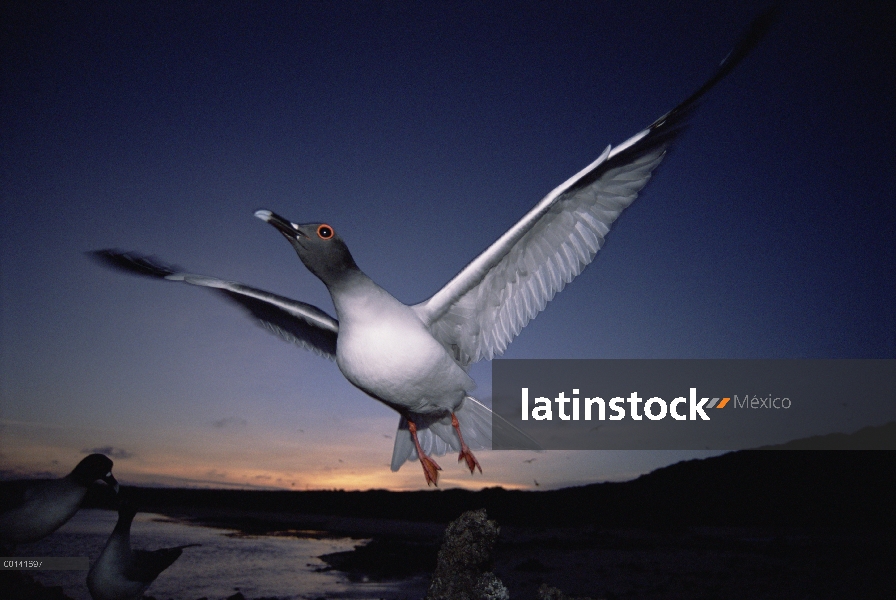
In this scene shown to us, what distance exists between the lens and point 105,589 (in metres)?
4.99

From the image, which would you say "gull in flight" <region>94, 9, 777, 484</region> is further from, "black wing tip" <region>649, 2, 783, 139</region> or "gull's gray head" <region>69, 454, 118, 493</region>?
"gull's gray head" <region>69, 454, 118, 493</region>

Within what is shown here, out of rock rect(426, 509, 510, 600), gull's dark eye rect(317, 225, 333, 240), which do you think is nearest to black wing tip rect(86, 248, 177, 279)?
gull's dark eye rect(317, 225, 333, 240)

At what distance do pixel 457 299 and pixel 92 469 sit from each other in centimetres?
368

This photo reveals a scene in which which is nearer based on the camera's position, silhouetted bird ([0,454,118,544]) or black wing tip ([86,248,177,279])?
silhouetted bird ([0,454,118,544])

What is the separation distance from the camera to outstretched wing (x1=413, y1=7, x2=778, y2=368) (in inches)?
146

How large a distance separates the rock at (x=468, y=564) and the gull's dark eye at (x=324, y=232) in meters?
2.20

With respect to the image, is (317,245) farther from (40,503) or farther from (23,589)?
(23,589)

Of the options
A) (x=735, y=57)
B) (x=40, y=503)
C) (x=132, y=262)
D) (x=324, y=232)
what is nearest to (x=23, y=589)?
(x=40, y=503)

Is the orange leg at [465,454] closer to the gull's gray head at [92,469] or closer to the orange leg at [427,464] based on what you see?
the orange leg at [427,464]

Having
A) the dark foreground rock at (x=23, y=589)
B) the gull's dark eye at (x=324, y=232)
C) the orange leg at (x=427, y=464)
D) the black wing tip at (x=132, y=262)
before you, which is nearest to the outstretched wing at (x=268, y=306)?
the black wing tip at (x=132, y=262)

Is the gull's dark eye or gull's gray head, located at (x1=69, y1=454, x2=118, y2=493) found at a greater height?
the gull's dark eye

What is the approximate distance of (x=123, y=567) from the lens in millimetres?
5176

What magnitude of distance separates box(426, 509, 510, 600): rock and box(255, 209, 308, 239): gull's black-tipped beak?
2.32 m

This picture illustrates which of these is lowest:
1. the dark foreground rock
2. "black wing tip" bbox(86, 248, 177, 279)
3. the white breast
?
the dark foreground rock
